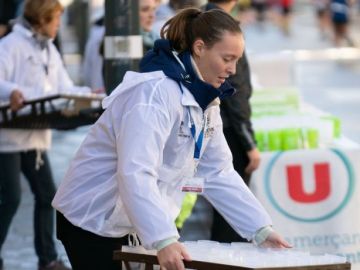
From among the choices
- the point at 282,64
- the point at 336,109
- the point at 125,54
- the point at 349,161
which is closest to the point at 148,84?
the point at 125,54

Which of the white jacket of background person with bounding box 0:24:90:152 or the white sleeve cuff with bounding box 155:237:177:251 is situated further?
the white jacket of background person with bounding box 0:24:90:152

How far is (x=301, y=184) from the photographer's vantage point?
7789 millimetres

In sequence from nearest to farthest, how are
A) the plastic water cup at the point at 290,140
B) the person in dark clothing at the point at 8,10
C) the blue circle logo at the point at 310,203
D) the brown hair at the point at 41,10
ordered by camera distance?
1. the brown hair at the point at 41,10
2. the blue circle logo at the point at 310,203
3. the plastic water cup at the point at 290,140
4. the person in dark clothing at the point at 8,10

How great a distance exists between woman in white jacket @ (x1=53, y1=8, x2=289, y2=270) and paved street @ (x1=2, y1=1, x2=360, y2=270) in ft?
12.2

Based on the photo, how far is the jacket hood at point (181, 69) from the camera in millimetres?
4238

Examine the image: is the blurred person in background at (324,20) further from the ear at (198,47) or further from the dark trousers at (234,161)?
the ear at (198,47)

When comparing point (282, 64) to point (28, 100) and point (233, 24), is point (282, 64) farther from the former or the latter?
point (233, 24)

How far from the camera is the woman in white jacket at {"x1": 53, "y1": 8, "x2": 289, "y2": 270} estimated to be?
4.04m

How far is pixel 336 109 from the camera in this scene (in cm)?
1730

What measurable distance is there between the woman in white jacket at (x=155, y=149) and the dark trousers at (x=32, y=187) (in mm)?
3040

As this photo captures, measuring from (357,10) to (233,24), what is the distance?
4393 centimetres

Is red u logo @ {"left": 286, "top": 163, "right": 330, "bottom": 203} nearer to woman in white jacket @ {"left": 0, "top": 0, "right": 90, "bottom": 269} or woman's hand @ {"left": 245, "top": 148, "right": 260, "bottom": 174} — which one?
woman's hand @ {"left": 245, "top": 148, "right": 260, "bottom": 174}

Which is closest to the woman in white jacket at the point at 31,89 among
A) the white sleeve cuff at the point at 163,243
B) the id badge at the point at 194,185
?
the id badge at the point at 194,185

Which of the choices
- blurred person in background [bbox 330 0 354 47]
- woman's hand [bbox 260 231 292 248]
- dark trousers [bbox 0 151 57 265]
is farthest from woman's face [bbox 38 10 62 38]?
blurred person in background [bbox 330 0 354 47]
